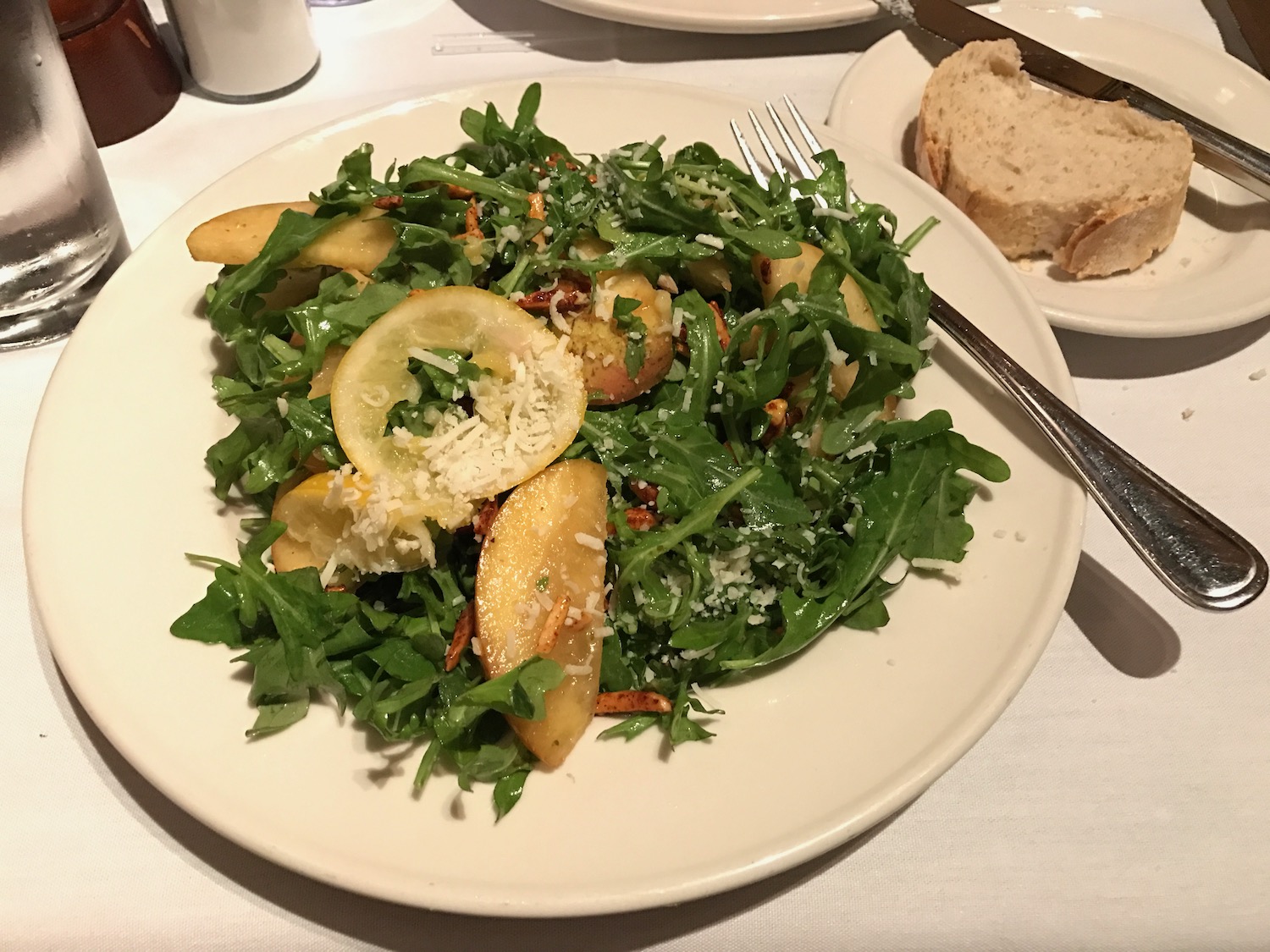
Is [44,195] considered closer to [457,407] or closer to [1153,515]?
[457,407]

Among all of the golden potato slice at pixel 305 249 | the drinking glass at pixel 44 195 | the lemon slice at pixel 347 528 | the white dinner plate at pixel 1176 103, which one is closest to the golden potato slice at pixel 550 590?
the lemon slice at pixel 347 528

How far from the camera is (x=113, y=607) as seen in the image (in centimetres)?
120

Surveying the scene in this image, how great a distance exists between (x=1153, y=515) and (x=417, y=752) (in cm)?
111

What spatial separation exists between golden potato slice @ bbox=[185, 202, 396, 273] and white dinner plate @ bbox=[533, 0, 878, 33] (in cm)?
106

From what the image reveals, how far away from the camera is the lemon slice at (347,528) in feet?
3.88

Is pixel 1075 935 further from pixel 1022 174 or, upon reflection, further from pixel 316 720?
pixel 1022 174

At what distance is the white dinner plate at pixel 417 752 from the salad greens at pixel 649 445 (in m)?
0.05

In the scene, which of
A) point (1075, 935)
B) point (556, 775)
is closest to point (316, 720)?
point (556, 775)

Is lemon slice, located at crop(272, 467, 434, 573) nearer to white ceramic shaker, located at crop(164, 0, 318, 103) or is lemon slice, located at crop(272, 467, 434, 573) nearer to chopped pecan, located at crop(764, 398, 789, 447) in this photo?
chopped pecan, located at crop(764, 398, 789, 447)

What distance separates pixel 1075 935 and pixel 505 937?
2.48ft

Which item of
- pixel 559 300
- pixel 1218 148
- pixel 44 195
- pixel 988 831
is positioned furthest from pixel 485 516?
pixel 1218 148

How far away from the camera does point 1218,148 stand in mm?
2070

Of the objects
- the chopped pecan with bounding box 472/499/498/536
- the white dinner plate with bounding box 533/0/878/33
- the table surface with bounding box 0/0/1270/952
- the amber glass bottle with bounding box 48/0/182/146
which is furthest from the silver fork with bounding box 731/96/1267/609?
the amber glass bottle with bounding box 48/0/182/146

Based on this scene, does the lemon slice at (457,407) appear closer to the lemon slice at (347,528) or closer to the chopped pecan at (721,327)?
the lemon slice at (347,528)
